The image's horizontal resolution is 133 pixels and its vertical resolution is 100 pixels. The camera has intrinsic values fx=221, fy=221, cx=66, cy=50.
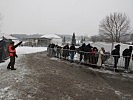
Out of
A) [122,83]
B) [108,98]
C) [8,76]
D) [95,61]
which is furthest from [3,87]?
[95,61]

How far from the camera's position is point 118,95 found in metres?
9.05

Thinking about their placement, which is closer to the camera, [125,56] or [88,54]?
[125,56]

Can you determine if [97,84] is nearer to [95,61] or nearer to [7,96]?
[7,96]

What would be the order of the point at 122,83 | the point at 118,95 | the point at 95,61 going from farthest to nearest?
the point at 95,61 < the point at 122,83 < the point at 118,95

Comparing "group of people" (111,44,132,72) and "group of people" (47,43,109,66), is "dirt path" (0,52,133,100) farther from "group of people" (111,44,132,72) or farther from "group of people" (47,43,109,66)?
"group of people" (47,43,109,66)

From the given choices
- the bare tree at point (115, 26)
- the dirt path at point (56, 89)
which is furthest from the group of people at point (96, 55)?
the bare tree at point (115, 26)

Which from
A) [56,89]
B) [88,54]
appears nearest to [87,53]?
[88,54]

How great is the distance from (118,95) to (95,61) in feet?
26.1

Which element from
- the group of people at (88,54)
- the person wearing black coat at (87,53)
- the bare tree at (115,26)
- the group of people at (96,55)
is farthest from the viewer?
the bare tree at (115,26)

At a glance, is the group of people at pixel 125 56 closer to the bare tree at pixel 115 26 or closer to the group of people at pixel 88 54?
the group of people at pixel 88 54

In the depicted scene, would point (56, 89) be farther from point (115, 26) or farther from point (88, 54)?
point (115, 26)

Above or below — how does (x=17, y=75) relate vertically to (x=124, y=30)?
below

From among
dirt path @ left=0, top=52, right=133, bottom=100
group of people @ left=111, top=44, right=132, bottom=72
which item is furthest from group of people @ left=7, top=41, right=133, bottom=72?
dirt path @ left=0, top=52, right=133, bottom=100

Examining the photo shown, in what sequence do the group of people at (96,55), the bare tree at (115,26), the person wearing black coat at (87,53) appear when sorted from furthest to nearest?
the bare tree at (115,26)
the person wearing black coat at (87,53)
the group of people at (96,55)
